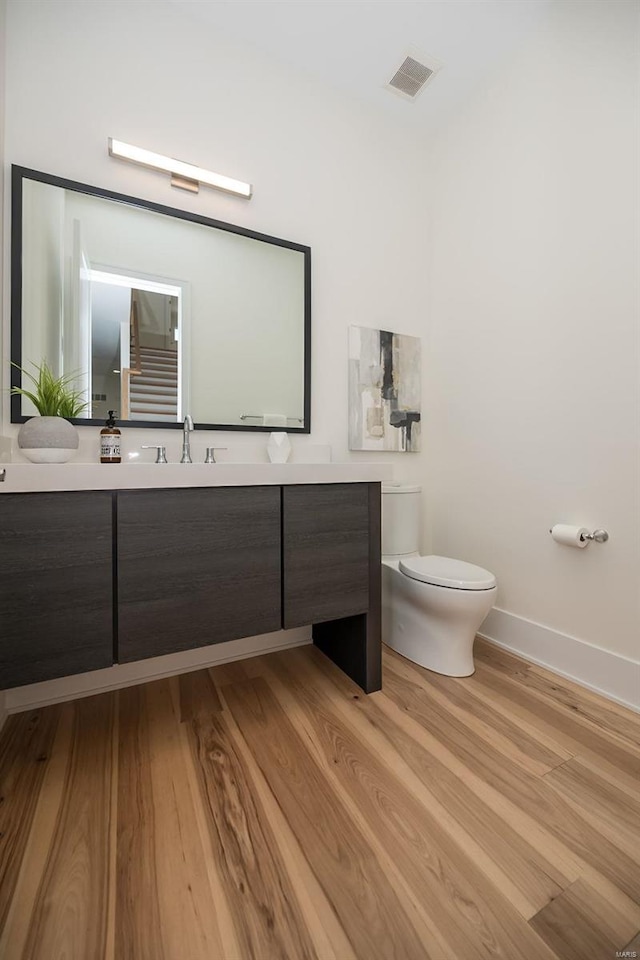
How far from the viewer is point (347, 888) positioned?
0.82 metres

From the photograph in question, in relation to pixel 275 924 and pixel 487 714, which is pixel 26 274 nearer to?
pixel 275 924

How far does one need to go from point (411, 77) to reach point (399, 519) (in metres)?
2.12

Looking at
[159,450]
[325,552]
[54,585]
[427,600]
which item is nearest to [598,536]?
[427,600]

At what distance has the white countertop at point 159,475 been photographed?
3.32ft

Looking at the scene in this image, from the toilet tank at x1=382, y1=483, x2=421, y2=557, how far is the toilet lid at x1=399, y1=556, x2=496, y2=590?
15 centimetres

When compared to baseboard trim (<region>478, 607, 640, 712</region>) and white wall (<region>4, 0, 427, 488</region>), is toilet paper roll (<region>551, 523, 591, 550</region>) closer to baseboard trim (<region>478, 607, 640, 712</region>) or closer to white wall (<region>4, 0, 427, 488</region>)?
baseboard trim (<region>478, 607, 640, 712</region>)

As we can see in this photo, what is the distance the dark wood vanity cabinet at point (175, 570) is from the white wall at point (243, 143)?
1.71ft

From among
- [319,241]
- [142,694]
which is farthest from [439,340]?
[142,694]

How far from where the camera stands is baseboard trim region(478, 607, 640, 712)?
56.6 inches

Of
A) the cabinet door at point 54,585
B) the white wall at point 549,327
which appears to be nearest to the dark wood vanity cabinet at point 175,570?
the cabinet door at point 54,585

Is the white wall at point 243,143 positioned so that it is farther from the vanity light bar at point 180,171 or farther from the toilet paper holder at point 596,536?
the toilet paper holder at point 596,536

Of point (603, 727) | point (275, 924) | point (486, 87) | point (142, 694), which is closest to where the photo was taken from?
point (275, 924)

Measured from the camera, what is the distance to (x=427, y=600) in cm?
160

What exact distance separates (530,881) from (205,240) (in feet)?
7.26
